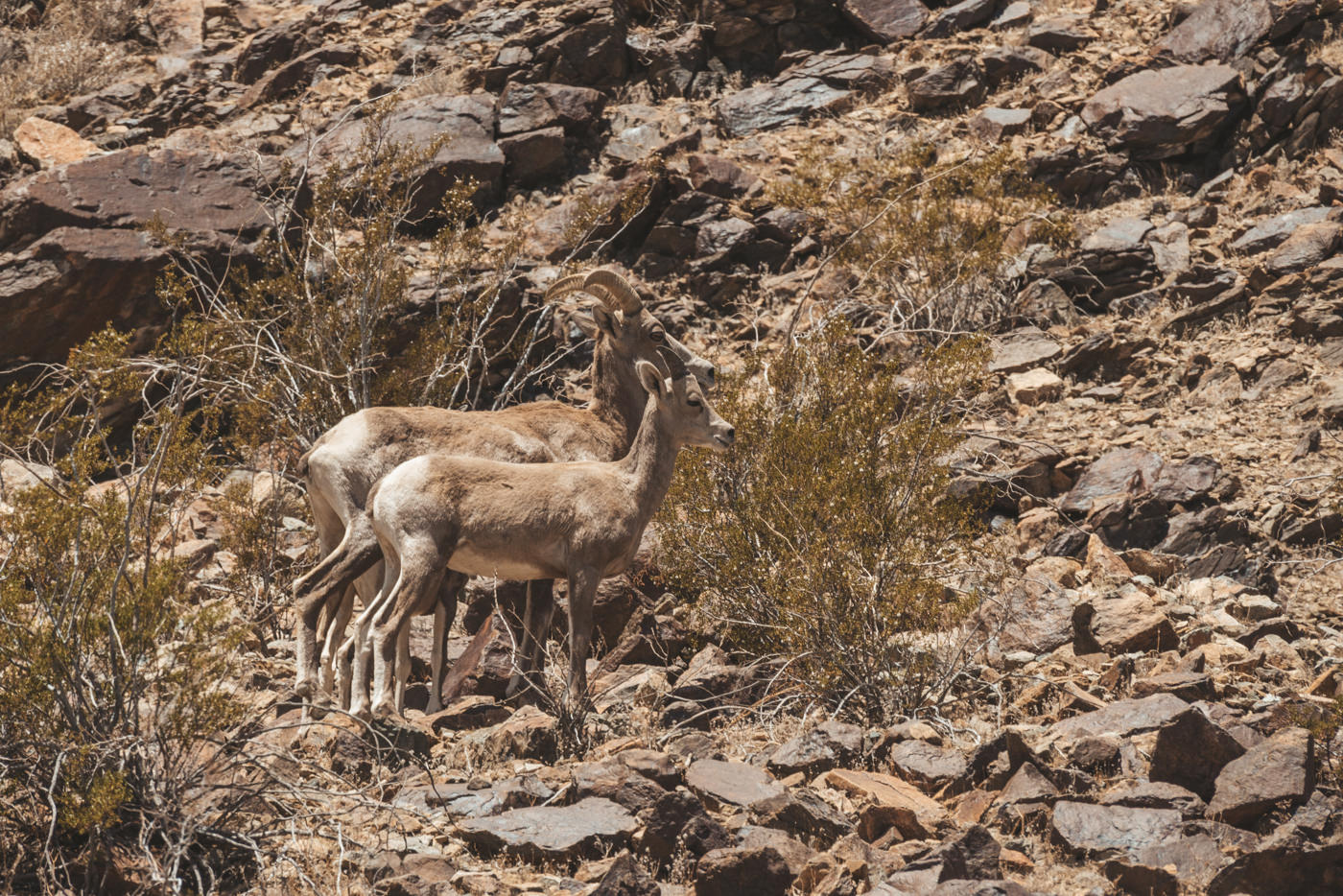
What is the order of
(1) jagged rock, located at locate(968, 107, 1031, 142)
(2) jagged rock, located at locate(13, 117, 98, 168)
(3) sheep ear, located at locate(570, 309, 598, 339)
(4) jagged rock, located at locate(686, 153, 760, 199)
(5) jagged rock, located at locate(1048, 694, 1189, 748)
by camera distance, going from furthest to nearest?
(2) jagged rock, located at locate(13, 117, 98, 168), (1) jagged rock, located at locate(968, 107, 1031, 142), (4) jagged rock, located at locate(686, 153, 760, 199), (3) sheep ear, located at locate(570, 309, 598, 339), (5) jagged rock, located at locate(1048, 694, 1189, 748)

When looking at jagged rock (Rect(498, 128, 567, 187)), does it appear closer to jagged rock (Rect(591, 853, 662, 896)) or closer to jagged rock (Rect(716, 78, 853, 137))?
jagged rock (Rect(716, 78, 853, 137))

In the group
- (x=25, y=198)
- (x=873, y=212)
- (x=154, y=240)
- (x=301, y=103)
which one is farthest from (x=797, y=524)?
(x=301, y=103)

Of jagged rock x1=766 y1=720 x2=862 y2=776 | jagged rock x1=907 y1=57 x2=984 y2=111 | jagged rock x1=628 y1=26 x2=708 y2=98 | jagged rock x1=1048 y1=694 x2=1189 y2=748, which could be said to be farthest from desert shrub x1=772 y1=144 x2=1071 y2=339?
jagged rock x1=766 y1=720 x2=862 y2=776

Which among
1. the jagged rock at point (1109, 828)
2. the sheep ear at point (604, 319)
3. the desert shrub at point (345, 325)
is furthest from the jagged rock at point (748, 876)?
the desert shrub at point (345, 325)

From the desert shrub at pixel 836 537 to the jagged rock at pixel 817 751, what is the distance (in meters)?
0.65

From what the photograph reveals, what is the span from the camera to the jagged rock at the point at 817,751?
23.5 feet

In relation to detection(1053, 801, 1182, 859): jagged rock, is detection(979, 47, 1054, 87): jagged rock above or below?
above

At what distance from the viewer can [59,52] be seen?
24.5m

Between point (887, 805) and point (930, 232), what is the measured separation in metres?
10.6

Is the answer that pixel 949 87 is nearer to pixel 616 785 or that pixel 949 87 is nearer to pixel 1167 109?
pixel 1167 109

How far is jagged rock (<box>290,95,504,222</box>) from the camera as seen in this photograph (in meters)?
18.3

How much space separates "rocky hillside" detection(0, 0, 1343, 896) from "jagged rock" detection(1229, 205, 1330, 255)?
63 millimetres

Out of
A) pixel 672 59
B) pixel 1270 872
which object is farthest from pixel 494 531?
pixel 672 59

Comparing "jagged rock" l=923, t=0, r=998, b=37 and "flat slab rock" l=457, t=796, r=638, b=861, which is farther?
"jagged rock" l=923, t=0, r=998, b=37
